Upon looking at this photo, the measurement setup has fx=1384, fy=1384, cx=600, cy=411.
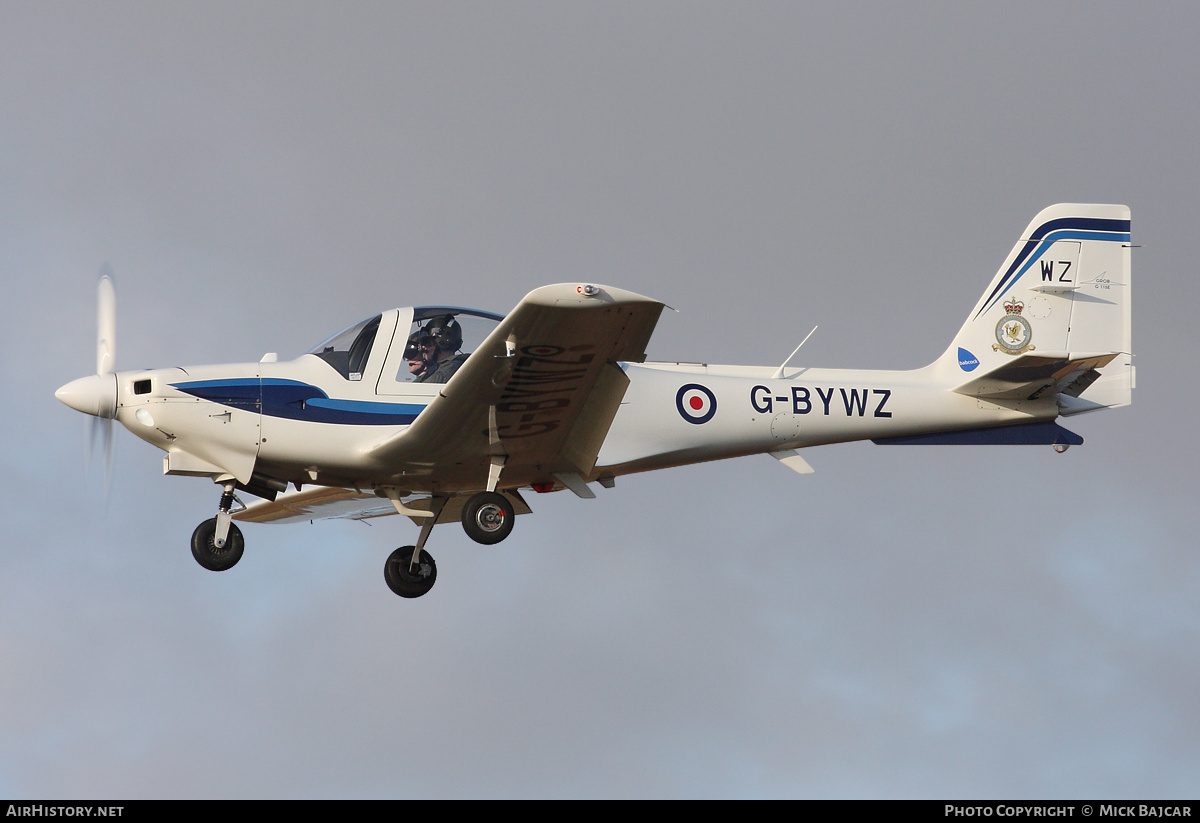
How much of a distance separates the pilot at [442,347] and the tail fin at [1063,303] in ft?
18.6

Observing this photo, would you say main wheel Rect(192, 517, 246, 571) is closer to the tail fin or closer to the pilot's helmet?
the pilot's helmet

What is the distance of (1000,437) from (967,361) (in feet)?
3.56

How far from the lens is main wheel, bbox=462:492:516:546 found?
13.4m

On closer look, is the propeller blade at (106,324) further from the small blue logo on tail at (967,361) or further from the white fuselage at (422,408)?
the small blue logo on tail at (967,361)

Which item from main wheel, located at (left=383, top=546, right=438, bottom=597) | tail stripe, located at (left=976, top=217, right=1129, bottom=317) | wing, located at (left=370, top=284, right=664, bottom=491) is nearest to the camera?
wing, located at (left=370, top=284, right=664, bottom=491)

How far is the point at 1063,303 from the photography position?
16328 millimetres

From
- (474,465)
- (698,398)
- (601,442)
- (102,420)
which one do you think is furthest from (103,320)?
(698,398)

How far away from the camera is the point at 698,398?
14602 millimetres

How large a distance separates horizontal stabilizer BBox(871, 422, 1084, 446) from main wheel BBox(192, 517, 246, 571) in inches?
271

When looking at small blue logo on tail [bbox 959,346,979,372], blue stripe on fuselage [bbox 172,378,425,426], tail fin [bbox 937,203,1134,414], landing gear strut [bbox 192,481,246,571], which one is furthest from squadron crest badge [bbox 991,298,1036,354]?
landing gear strut [bbox 192,481,246,571]

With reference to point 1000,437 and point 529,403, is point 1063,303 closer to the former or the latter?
point 1000,437

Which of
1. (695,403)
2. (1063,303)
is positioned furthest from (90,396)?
(1063,303)

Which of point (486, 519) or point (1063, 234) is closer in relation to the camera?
point (486, 519)
